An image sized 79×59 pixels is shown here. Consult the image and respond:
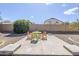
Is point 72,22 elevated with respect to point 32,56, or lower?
elevated

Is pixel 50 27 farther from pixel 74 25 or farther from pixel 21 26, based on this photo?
pixel 21 26

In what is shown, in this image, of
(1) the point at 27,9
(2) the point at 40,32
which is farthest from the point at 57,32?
(1) the point at 27,9

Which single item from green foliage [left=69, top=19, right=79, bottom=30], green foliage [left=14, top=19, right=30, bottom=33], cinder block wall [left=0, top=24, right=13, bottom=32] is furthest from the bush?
green foliage [left=69, top=19, right=79, bottom=30]

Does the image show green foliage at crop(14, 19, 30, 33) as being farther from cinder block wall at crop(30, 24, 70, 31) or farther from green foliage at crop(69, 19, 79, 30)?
green foliage at crop(69, 19, 79, 30)

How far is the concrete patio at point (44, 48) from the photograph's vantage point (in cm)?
805

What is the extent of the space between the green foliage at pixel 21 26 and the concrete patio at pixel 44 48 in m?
0.60

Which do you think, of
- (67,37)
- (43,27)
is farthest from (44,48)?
(67,37)

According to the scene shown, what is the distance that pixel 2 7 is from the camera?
8094 mm

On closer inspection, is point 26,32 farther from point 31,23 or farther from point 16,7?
point 16,7

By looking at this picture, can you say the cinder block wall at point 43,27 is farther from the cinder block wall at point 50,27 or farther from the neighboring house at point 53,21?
the neighboring house at point 53,21

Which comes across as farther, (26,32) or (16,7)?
(26,32)


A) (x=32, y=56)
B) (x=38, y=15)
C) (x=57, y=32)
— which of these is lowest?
(x=32, y=56)

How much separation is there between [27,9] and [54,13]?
2.83 feet

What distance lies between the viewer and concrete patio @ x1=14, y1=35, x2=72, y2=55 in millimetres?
8055
